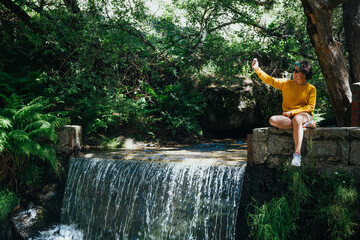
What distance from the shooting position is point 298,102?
449cm

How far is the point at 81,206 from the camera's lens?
19.6 feet

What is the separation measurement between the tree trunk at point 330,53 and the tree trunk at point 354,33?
26 centimetres

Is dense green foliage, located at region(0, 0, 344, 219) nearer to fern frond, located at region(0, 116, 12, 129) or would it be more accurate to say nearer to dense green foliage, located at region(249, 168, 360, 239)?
fern frond, located at region(0, 116, 12, 129)

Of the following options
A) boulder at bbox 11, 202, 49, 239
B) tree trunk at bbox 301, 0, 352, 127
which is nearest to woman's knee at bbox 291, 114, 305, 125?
tree trunk at bbox 301, 0, 352, 127

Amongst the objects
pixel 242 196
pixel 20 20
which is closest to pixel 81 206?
pixel 242 196

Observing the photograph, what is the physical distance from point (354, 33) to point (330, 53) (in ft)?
3.54

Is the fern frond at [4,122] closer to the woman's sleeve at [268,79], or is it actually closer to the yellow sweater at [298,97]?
the woman's sleeve at [268,79]

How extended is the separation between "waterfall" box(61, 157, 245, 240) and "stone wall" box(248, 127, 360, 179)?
1.60 feet

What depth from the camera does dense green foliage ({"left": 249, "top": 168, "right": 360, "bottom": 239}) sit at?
3.78 metres

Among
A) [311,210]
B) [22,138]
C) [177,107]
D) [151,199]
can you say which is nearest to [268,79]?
[311,210]

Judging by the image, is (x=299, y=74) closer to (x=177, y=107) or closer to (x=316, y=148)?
(x=316, y=148)

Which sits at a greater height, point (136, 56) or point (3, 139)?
point (136, 56)

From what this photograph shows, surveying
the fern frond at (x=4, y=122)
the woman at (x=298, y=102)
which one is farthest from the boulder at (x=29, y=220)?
the woman at (x=298, y=102)

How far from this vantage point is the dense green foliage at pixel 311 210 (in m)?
3.78
